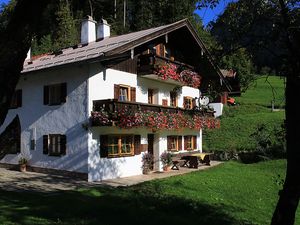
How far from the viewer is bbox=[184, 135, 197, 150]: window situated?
2630cm

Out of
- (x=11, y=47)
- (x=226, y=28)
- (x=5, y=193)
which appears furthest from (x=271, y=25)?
(x=5, y=193)

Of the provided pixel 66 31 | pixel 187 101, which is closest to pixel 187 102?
pixel 187 101

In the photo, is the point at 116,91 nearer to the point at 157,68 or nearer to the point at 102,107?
the point at 102,107

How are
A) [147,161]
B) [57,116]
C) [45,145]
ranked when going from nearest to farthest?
[57,116] < [45,145] < [147,161]

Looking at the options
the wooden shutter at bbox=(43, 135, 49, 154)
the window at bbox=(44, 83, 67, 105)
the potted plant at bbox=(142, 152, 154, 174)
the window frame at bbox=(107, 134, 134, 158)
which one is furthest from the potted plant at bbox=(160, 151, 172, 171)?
the window at bbox=(44, 83, 67, 105)

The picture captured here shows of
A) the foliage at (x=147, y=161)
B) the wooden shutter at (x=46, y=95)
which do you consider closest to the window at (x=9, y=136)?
the wooden shutter at (x=46, y=95)

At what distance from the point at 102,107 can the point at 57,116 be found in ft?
9.21

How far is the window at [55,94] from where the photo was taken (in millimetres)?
19516

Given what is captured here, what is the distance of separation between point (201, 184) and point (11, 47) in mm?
13684

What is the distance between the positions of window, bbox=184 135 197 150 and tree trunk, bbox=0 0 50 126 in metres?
22.2

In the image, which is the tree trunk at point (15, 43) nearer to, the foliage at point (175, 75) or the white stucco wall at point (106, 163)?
the white stucco wall at point (106, 163)

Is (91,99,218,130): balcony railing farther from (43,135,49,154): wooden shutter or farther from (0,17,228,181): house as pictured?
(43,135,49,154): wooden shutter

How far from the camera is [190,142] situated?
88.3 feet

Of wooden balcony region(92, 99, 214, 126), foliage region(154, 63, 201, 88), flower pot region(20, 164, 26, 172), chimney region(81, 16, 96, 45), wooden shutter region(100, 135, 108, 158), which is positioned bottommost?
flower pot region(20, 164, 26, 172)
